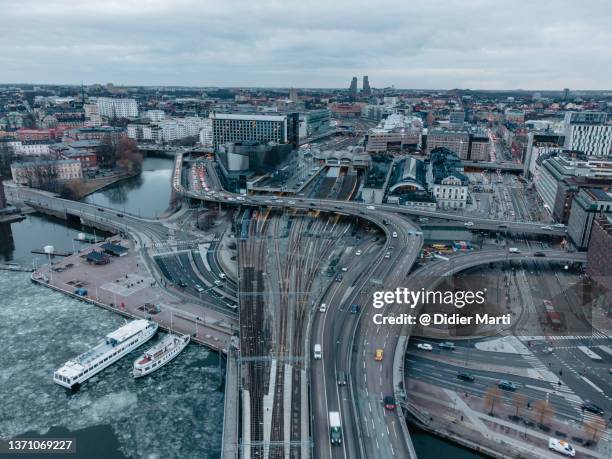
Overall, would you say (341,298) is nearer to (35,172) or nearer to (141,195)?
(141,195)

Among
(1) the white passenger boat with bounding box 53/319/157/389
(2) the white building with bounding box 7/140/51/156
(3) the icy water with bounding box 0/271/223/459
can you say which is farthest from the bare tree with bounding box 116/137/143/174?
(1) the white passenger boat with bounding box 53/319/157/389

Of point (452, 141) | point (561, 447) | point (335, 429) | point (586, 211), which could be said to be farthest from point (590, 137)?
point (335, 429)

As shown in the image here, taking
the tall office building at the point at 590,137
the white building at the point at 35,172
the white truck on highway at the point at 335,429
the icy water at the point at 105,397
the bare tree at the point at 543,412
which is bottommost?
the icy water at the point at 105,397

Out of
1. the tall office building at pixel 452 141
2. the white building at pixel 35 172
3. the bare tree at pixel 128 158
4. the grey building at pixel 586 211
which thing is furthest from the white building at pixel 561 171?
the white building at pixel 35 172

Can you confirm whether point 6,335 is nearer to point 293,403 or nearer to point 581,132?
point 293,403

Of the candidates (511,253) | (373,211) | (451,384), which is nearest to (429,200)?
(373,211)

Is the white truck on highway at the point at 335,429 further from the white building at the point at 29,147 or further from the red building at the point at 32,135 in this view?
the red building at the point at 32,135

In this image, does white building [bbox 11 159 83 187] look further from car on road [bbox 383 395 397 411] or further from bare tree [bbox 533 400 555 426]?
bare tree [bbox 533 400 555 426]
